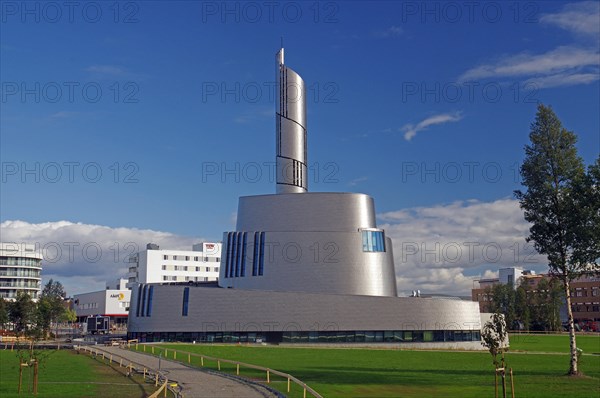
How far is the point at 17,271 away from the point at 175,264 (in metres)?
44.9

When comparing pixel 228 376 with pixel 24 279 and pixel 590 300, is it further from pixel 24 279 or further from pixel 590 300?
pixel 590 300

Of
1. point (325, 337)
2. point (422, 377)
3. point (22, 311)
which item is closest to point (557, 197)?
point (422, 377)

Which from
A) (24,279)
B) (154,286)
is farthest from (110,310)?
(154,286)

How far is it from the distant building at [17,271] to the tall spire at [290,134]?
72.2 m

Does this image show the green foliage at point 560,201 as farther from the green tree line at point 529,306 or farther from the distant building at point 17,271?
the distant building at point 17,271

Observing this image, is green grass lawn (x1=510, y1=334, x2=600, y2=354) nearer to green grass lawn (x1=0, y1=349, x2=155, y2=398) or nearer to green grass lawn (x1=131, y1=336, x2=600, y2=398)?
green grass lawn (x1=131, y1=336, x2=600, y2=398)

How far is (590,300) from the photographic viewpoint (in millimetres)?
174875

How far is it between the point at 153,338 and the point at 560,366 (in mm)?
59731

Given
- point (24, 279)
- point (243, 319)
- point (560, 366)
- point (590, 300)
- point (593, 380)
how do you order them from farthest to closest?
point (590, 300) < point (24, 279) < point (243, 319) < point (560, 366) < point (593, 380)

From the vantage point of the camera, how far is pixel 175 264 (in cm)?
17888

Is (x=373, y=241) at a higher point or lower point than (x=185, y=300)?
higher

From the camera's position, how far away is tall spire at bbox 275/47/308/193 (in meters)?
101

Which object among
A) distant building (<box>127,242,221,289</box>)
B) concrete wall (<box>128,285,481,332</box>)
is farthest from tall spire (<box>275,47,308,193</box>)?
distant building (<box>127,242,221,289</box>)

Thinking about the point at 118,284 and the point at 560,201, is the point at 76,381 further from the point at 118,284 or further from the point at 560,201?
the point at 118,284
